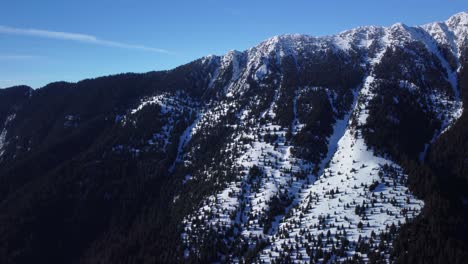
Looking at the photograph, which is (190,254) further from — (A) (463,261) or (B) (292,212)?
(A) (463,261)

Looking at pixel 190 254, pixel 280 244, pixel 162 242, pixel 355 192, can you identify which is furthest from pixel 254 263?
pixel 355 192

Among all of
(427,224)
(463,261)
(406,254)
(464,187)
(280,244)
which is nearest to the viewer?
(463,261)

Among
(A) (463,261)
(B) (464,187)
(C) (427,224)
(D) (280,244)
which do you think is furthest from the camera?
(B) (464,187)

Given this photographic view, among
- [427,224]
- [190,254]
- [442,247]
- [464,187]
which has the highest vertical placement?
[464,187]

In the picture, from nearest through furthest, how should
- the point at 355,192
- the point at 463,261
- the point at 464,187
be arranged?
1. the point at 463,261
2. the point at 355,192
3. the point at 464,187

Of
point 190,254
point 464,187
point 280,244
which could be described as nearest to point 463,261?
point 280,244

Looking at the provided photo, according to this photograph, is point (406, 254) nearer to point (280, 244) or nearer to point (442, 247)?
point (442, 247)

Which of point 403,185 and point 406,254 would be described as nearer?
point 406,254

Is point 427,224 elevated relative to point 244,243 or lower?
elevated

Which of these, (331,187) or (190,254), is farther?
(331,187)
